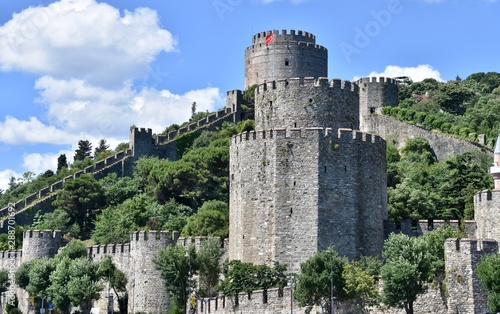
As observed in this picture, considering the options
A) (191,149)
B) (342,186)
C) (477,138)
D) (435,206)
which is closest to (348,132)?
(342,186)

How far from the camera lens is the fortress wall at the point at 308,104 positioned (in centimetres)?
4922

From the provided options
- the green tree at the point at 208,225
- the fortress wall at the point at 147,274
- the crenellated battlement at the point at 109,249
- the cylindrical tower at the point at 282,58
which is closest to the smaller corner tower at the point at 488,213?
the green tree at the point at 208,225

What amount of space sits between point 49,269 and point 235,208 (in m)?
15.6

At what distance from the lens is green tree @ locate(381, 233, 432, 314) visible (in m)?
39.3

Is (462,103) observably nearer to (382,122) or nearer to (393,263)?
(382,122)

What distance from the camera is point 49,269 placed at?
2291 inches

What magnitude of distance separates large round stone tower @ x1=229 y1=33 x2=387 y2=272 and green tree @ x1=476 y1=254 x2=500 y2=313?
1039cm

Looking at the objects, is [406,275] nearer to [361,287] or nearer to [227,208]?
[361,287]

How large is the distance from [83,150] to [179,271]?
59.5 m

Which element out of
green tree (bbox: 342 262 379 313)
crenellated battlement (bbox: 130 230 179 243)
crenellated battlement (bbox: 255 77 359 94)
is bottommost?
green tree (bbox: 342 262 379 313)

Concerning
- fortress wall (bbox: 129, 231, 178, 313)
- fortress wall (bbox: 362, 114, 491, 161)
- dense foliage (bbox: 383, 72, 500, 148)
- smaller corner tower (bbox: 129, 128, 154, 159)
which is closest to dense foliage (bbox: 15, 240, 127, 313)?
fortress wall (bbox: 129, 231, 178, 313)

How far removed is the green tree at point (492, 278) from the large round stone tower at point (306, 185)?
1039 centimetres

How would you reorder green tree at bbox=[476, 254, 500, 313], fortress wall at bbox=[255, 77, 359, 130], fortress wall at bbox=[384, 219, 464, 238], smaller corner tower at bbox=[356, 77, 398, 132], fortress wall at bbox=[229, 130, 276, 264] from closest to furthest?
green tree at bbox=[476, 254, 500, 313] → fortress wall at bbox=[229, 130, 276, 264] → fortress wall at bbox=[384, 219, 464, 238] → fortress wall at bbox=[255, 77, 359, 130] → smaller corner tower at bbox=[356, 77, 398, 132]

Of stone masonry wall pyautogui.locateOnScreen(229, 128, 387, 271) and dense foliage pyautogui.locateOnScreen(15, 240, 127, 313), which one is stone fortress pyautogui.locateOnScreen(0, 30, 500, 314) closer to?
stone masonry wall pyautogui.locateOnScreen(229, 128, 387, 271)
